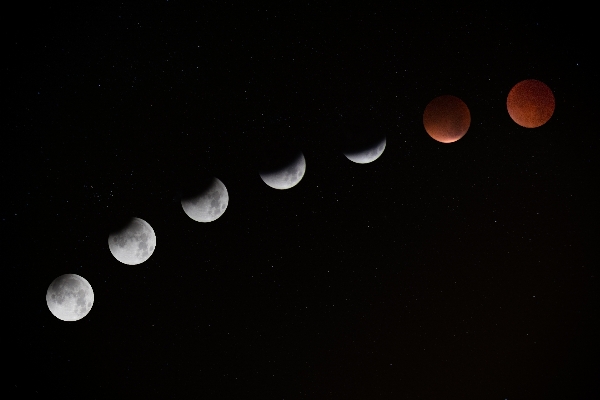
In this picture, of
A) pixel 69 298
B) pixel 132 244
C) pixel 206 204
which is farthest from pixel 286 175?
pixel 69 298

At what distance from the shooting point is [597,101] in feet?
5.18

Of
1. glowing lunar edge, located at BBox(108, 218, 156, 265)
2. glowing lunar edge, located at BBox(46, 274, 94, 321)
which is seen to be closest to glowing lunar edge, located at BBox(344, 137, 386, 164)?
glowing lunar edge, located at BBox(108, 218, 156, 265)

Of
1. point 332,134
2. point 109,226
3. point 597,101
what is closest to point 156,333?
point 109,226

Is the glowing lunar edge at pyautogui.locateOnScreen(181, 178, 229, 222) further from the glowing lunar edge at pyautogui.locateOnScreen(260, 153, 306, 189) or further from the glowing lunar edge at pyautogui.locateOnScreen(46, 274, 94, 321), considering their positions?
the glowing lunar edge at pyautogui.locateOnScreen(46, 274, 94, 321)

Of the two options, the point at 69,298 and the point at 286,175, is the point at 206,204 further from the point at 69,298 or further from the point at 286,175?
the point at 69,298

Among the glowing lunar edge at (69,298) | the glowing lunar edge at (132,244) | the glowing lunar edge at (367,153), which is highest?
the glowing lunar edge at (367,153)

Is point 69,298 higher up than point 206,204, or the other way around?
point 206,204

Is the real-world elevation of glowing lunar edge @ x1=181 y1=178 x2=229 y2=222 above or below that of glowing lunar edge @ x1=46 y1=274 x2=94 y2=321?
above

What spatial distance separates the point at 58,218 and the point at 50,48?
560 mm

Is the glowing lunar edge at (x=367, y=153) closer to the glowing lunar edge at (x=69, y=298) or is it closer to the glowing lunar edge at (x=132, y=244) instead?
the glowing lunar edge at (x=132, y=244)

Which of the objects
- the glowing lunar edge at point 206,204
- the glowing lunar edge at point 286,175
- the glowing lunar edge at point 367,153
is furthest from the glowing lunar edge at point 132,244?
the glowing lunar edge at point 367,153

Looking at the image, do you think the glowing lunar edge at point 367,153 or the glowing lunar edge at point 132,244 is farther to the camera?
the glowing lunar edge at point 367,153

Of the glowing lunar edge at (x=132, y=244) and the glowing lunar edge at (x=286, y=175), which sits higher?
the glowing lunar edge at (x=286, y=175)

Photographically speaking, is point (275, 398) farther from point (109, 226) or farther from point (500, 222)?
point (500, 222)
